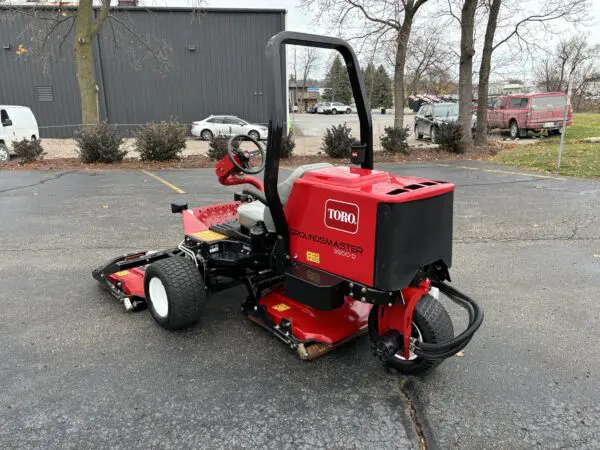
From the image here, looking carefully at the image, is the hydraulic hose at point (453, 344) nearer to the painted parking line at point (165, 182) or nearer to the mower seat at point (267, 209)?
the mower seat at point (267, 209)

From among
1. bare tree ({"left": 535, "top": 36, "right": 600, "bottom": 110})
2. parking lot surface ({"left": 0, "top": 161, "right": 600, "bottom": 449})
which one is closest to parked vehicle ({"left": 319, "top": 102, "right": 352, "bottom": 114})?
bare tree ({"left": 535, "top": 36, "right": 600, "bottom": 110})

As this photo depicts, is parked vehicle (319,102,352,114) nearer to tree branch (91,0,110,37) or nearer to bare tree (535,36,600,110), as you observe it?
bare tree (535,36,600,110)

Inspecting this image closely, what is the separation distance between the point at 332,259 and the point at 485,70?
16860 millimetres

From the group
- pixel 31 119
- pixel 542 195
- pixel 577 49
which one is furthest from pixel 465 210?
pixel 577 49

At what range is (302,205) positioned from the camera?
298 cm

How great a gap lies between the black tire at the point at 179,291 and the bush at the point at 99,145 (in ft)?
35.7

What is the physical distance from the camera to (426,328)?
9.11 feet

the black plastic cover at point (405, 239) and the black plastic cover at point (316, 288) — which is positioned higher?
the black plastic cover at point (405, 239)

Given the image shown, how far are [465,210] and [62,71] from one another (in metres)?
22.8

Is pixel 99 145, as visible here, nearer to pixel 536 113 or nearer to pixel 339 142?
pixel 339 142

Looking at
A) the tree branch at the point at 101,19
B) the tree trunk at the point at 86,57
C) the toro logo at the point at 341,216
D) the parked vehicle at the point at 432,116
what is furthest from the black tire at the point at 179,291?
the parked vehicle at the point at 432,116

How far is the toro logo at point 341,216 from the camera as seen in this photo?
267cm

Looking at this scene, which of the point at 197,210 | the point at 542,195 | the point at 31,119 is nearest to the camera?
the point at 197,210

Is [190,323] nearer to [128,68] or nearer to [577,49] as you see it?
[128,68]
